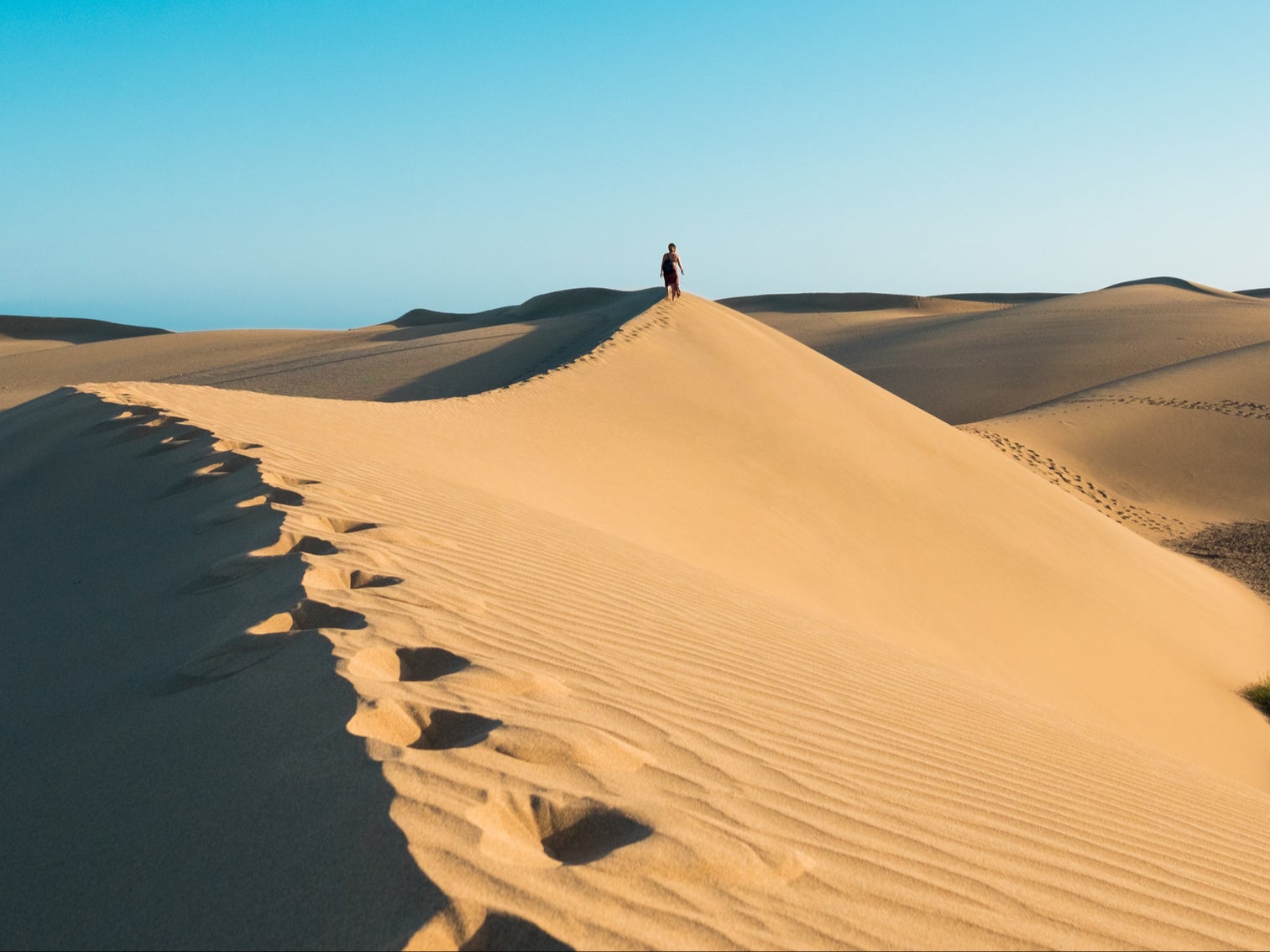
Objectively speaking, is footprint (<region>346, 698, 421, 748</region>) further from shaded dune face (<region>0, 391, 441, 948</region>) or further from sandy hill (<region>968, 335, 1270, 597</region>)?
sandy hill (<region>968, 335, 1270, 597</region>)

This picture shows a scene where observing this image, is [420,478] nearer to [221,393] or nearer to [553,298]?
[221,393]

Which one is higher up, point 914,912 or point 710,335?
point 710,335

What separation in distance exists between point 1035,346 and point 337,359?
23606mm

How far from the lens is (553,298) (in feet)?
120

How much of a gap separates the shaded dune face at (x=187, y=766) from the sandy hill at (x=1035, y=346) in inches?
1018

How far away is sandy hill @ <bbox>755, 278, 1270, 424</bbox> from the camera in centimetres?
3038

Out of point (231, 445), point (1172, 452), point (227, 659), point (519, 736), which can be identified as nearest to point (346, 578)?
point (227, 659)

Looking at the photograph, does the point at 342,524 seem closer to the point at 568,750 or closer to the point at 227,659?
the point at 227,659

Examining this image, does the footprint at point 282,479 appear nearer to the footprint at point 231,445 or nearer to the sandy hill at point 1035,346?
the footprint at point 231,445

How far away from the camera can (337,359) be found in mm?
22688

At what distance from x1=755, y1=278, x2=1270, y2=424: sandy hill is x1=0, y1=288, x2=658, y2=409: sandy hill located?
9.54 m

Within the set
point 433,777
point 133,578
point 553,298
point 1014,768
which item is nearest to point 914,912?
point 433,777

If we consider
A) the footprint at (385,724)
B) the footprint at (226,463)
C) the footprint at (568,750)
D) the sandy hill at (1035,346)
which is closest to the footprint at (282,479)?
the footprint at (226,463)

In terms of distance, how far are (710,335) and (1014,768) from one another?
13.1m
